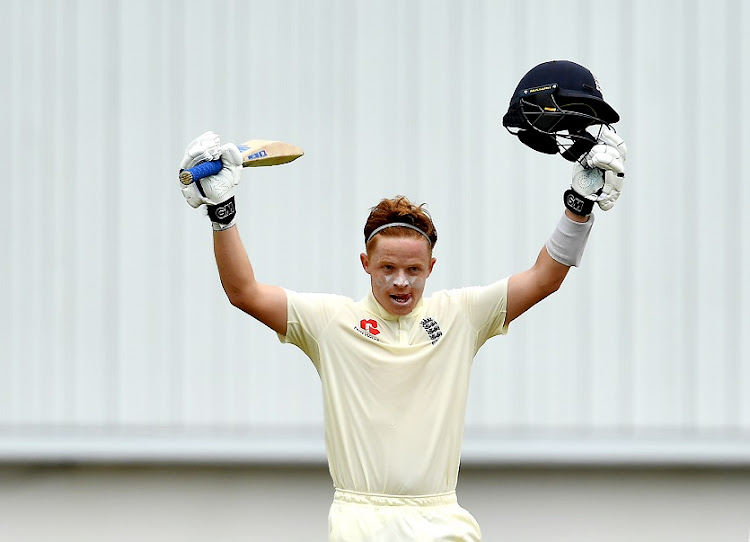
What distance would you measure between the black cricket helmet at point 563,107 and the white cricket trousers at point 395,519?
109cm

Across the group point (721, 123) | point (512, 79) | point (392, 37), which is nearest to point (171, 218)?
point (392, 37)

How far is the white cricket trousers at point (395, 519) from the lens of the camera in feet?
9.96

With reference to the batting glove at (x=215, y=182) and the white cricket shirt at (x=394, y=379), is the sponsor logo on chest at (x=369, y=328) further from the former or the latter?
the batting glove at (x=215, y=182)

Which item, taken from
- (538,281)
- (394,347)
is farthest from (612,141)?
(394,347)

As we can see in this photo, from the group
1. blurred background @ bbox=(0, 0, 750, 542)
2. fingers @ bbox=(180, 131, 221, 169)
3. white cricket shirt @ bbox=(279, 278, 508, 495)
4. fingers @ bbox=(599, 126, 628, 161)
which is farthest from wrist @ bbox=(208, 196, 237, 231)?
blurred background @ bbox=(0, 0, 750, 542)

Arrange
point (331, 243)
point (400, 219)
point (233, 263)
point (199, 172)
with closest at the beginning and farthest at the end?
point (199, 172) → point (233, 263) → point (400, 219) → point (331, 243)

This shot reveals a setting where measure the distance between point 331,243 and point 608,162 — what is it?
1.75 meters

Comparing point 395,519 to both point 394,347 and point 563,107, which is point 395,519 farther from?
point 563,107

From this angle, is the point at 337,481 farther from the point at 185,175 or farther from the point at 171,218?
the point at 171,218

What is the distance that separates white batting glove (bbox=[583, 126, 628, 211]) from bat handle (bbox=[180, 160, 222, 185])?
1045mm

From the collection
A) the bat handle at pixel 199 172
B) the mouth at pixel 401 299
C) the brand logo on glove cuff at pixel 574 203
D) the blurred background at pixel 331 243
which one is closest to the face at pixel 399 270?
the mouth at pixel 401 299

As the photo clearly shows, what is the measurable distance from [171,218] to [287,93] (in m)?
0.72

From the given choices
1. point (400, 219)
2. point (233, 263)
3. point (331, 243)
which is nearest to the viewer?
point (233, 263)

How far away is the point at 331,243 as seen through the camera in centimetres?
454
